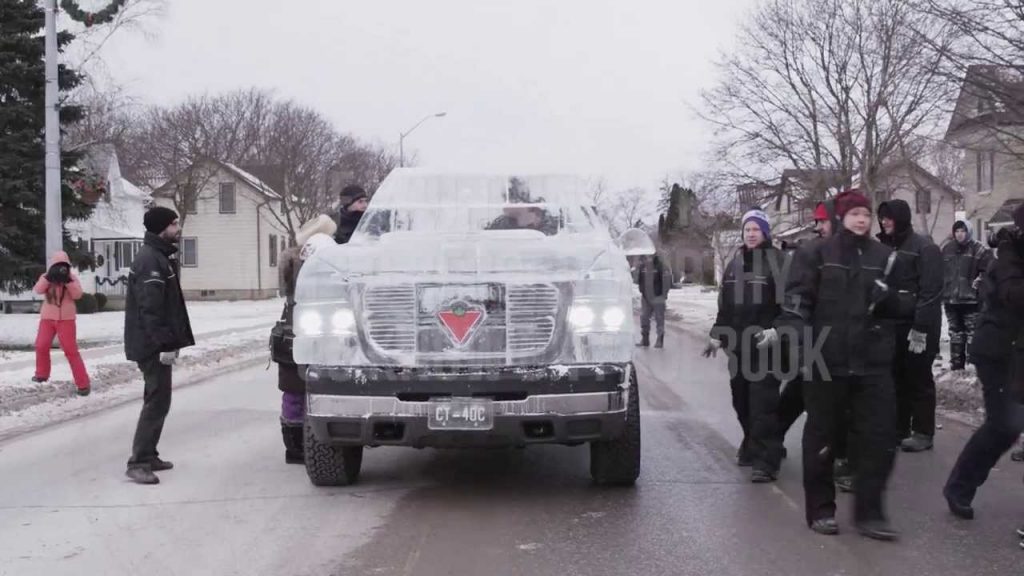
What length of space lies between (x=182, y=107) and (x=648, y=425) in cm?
3779

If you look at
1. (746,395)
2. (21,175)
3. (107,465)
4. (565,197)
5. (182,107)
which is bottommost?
(107,465)

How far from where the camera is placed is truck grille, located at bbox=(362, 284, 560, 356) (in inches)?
226

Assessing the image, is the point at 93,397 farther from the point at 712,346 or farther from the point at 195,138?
the point at 195,138

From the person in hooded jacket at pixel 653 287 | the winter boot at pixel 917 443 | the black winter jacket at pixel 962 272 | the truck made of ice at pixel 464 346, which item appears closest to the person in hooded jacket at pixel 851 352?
the truck made of ice at pixel 464 346

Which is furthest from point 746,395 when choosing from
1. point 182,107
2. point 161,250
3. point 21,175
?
point 182,107

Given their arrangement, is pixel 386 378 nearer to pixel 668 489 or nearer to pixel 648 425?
pixel 668 489

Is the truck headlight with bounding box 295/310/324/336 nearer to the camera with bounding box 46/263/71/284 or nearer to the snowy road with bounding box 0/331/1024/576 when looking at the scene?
the snowy road with bounding box 0/331/1024/576

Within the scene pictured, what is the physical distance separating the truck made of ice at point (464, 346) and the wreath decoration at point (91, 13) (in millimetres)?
14561

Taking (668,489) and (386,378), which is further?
(668,489)

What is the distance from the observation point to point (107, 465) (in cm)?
759

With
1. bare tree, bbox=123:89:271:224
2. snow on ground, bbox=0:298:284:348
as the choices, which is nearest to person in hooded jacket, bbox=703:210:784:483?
snow on ground, bbox=0:298:284:348

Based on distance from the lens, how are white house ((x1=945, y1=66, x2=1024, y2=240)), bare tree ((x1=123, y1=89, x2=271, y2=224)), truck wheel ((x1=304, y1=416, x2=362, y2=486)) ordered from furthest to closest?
1. bare tree ((x1=123, y1=89, x2=271, y2=224))
2. white house ((x1=945, y1=66, x2=1024, y2=240))
3. truck wheel ((x1=304, y1=416, x2=362, y2=486))

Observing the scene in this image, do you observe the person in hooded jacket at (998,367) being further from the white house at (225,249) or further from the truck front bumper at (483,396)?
the white house at (225,249)

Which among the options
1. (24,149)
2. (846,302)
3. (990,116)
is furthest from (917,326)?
(24,149)
